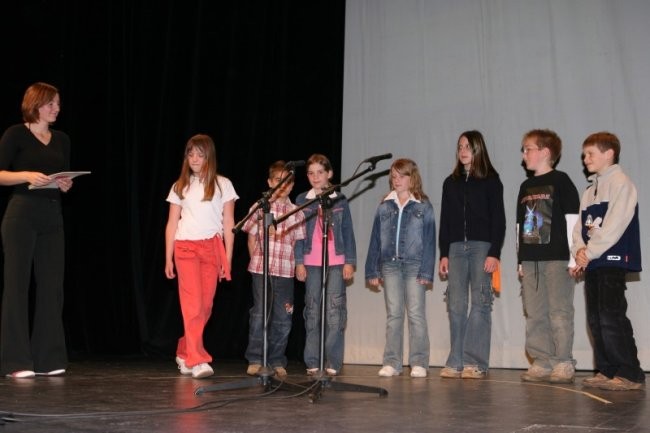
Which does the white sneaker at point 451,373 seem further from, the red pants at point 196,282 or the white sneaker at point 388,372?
the red pants at point 196,282

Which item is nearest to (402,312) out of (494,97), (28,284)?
(494,97)

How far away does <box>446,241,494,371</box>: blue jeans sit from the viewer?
4863 mm

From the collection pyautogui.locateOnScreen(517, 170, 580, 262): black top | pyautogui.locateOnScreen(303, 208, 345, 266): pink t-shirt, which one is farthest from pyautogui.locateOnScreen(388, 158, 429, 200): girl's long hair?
pyautogui.locateOnScreen(517, 170, 580, 262): black top

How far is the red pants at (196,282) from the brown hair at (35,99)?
1.08 meters

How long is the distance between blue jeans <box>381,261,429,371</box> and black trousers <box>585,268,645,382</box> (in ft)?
3.49

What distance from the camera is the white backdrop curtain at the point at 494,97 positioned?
5.29 m

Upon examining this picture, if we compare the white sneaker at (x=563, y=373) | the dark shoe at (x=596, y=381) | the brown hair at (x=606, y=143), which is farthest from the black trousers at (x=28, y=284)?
the brown hair at (x=606, y=143)

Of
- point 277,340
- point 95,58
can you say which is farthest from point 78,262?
point 277,340

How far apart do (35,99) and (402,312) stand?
2.54 m

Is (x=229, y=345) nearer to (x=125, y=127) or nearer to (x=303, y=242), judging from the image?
(x=303, y=242)

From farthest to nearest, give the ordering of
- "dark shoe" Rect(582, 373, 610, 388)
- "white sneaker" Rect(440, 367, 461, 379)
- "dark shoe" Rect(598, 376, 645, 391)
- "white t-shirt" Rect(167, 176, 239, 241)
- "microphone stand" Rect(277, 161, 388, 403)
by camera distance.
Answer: "white sneaker" Rect(440, 367, 461, 379) → "white t-shirt" Rect(167, 176, 239, 241) → "dark shoe" Rect(582, 373, 610, 388) → "dark shoe" Rect(598, 376, 645, 391) → "microphone stand" Rect(277, 161, 388, 403)

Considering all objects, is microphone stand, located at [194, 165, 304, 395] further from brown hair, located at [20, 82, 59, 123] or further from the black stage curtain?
the black stage curtain

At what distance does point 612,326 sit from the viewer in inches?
167

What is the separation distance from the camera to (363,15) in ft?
20.1
